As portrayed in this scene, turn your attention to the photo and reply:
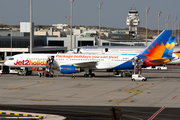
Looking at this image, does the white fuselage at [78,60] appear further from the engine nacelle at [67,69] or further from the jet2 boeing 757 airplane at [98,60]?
the engine nacelle at [67,69]

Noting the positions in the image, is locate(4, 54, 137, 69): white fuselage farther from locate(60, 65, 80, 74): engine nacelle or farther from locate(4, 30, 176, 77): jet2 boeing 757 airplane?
locate(60, 65, 80, 74): engine nacelle

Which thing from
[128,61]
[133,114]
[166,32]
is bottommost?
[133,114]

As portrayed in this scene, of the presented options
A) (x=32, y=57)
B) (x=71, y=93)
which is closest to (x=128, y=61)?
(x=32, y=57)

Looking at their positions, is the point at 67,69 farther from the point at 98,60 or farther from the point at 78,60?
the point at 98,60

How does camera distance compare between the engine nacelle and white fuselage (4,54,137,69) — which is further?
white fuselage (4,54,137,69)

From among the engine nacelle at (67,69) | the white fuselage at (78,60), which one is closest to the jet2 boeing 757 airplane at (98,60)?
the white fuselage at (78,60)

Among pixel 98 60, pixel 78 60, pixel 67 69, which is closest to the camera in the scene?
pixel 67 69

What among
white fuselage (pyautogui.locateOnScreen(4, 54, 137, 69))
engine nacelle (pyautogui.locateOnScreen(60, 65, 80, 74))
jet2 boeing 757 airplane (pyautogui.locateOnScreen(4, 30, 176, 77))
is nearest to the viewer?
engine nacelle (pyautogui.locateOnScreen(60, 65, 80, 74))

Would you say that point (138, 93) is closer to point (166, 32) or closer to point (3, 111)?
point (3, 111)

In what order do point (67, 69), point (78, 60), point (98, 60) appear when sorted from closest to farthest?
point (67, 69)
point (78, 60)
point (98, 60)

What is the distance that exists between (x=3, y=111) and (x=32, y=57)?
3432cm

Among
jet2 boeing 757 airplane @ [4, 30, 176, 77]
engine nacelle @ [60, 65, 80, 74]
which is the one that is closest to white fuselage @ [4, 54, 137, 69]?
jet2 boeing 757 airplane @ [4, 30, 176, 77]

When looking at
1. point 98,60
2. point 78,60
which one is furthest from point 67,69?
point 98,60

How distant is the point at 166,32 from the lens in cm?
6175
